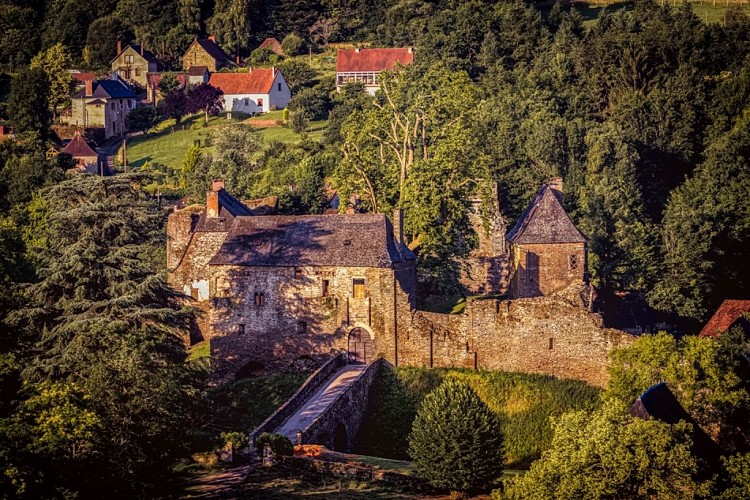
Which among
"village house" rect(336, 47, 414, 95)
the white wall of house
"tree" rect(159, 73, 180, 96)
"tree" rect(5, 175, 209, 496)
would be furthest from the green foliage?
"tree" rect(159, 73, 180, 96)

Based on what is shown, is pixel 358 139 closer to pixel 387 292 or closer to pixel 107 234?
pixel 387 292

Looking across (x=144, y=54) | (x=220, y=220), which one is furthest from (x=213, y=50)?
(x=220, y=220)

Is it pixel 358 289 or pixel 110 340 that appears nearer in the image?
pixel 110 340

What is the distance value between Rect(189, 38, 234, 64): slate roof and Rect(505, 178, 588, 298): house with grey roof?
8054cm

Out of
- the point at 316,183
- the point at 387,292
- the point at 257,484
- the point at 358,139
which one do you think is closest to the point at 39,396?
the point at 257,484

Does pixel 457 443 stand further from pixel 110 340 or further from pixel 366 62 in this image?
pixel 366 62

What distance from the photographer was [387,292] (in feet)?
167

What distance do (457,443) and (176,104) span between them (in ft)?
264

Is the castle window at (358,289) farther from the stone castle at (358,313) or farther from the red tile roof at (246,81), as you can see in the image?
the red tile roof at (246,81)

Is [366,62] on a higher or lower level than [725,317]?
higher

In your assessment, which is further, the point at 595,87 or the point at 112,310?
the point at 595,87

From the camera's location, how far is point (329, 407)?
147ft

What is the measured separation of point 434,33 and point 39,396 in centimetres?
7326

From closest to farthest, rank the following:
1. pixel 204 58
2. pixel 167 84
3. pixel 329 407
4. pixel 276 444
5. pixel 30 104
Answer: pixel 276 444 → pixel 329 407 → pixel 30 104 → pixel 167 84 → pixel 204 58
